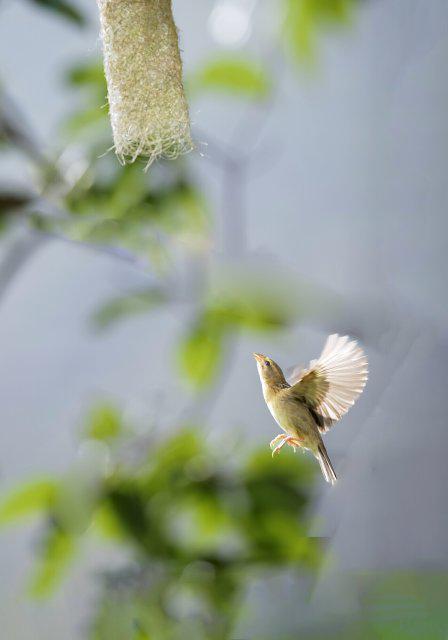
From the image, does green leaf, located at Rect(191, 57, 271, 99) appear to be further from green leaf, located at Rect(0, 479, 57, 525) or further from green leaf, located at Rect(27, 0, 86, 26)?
green leaf, located at Rect(0, 479, 57, 525)

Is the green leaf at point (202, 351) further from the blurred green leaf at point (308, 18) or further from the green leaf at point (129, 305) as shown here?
the blurred green leaf at point (308, 18)

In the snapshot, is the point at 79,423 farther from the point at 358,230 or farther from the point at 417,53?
the point at 417,53

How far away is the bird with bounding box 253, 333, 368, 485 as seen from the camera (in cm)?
44

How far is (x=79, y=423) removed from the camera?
114 cm

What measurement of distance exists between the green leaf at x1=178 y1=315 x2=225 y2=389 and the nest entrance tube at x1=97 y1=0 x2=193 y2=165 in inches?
7.4

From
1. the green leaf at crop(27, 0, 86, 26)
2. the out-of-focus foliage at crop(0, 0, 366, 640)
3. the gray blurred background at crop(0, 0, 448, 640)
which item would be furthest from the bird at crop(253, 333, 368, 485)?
the gray blurred background at crop(0, 0, 448, 640)

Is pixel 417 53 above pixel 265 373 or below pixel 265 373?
above

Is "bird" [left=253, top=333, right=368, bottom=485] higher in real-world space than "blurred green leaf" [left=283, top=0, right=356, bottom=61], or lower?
lower

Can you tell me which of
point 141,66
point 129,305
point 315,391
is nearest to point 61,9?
point 141,66

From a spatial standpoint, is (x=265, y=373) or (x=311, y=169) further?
(x=311, y=169)

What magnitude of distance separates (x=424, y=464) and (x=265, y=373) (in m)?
0.76

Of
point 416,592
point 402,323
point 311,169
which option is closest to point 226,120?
point 311,169

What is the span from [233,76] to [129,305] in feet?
0.72

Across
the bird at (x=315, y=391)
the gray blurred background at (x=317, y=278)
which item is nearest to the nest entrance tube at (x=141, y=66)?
the bird at (x=315, y=391)
